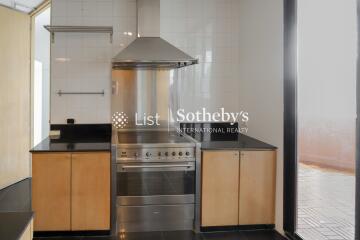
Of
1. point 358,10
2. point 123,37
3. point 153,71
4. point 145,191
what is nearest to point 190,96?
point 153,71

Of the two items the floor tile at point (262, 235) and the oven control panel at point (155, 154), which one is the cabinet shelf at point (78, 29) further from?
the floor tile at point (262, 235)

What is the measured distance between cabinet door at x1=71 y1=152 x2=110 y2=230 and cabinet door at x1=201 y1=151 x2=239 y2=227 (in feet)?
2.76

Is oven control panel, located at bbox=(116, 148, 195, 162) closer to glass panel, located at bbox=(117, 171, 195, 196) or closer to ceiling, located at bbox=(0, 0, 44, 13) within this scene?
glass panel, located at bbox=(117, 171, 195, 196)

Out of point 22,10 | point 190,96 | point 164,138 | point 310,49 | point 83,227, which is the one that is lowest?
point 83,227

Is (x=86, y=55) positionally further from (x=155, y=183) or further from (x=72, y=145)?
(x=155, y=183)

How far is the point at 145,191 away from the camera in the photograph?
11.7 ft

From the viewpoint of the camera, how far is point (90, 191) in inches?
134

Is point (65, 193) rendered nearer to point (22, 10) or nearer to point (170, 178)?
point (170, 178)

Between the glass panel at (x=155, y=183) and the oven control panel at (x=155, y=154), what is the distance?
12cm

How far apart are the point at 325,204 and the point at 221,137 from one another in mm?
1438

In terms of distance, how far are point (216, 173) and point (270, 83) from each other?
961 millimetres

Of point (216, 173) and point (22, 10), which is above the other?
point (22, 10)

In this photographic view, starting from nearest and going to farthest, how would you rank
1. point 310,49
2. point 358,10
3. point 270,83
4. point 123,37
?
point 358,10 < point 310,49 < point 270,83 < point 123,37

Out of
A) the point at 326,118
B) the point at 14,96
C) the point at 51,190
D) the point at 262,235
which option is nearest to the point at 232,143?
the point at 262,235
